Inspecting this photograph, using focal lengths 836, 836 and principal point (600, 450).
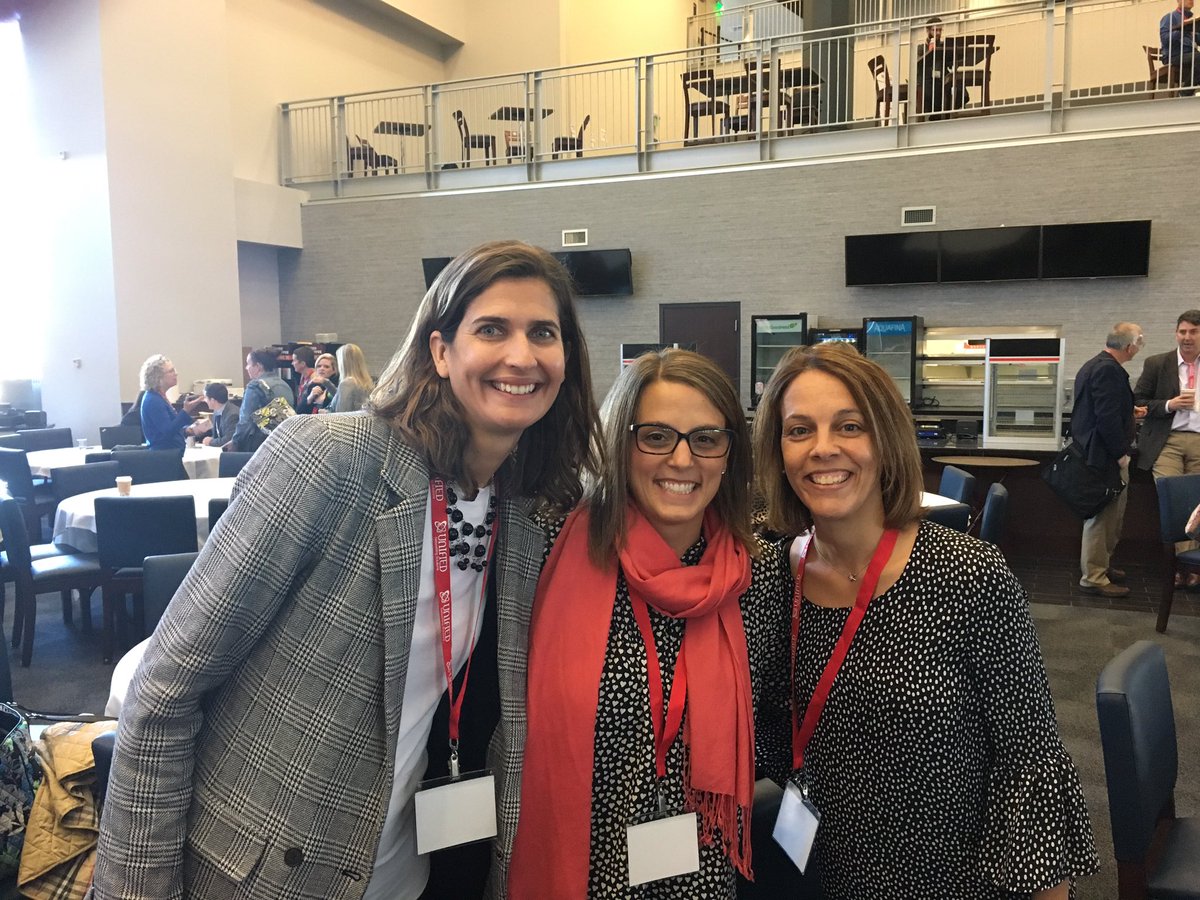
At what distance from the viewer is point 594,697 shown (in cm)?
135

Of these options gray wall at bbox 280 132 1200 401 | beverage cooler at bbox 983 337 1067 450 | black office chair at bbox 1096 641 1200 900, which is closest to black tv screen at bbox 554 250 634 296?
gray wall at bbox 280 132 1200 401

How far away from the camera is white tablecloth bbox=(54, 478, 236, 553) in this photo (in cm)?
466

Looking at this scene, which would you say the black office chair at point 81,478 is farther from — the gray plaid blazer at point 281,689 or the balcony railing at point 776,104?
the balcony railing at point 776,104

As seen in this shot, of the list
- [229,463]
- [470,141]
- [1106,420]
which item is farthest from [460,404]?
[470,141]

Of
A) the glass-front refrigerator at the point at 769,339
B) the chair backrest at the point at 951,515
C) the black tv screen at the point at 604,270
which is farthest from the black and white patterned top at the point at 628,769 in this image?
the black tv screen at the point at 604,270

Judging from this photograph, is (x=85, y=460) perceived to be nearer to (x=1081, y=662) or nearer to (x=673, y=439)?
(x=673, y=439)

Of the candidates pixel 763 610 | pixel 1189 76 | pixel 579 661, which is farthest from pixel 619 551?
pixel 1189 76

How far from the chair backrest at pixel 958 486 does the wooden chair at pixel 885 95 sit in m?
5.22

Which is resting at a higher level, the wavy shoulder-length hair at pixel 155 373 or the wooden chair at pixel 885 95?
the wooden chair at pixel 885 95

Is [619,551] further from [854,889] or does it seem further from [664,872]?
[854,889]

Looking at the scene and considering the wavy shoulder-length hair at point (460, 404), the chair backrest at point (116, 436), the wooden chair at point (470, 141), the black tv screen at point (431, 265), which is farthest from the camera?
the wooden chair at point (470, 141)

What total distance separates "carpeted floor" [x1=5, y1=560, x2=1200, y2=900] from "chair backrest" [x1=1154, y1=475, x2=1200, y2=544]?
0.67 m

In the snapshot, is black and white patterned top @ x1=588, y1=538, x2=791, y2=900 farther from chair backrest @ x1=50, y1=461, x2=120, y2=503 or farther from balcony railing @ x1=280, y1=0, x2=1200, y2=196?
balcony railing @ x1=280, y1=0, x2=1200, y2=196

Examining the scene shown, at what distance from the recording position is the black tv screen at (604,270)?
984cm
